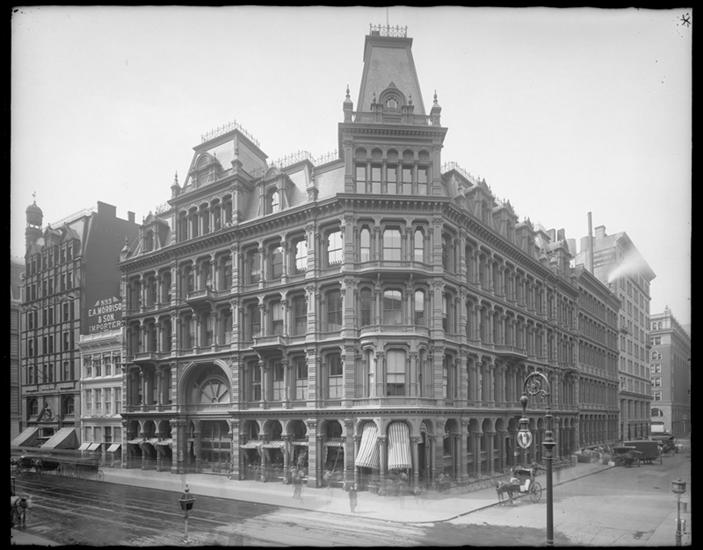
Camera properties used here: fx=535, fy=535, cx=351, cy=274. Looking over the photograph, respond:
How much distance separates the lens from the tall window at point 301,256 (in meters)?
32.3

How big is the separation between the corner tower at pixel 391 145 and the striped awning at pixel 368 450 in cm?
1314

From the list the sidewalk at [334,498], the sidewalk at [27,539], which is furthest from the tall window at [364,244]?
the sidewalk at [27,539]

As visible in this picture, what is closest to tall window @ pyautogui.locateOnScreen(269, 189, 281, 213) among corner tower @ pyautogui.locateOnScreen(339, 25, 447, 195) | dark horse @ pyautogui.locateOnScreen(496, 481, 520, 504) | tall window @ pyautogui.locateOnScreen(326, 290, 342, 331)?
corner tower @ pyautogui.locateOnScreen(339, 25, 447, 195)

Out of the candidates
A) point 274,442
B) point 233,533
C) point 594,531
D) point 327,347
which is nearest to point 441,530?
point 594,531

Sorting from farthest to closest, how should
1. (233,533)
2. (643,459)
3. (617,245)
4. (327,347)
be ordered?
(617,245)
(643,459)
(327,347)
(233,533)

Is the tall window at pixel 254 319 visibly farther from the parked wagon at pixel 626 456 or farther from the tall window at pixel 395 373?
the parked wagon at pixel 626 456

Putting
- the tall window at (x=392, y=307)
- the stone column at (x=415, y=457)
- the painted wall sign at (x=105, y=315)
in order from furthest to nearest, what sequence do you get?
the painted wall sign at (x=105, y=315), the tall window at (x=392, y=307), the stone column at (x=415, y=457)

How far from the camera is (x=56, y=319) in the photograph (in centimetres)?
3359

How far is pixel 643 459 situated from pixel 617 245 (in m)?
23.4

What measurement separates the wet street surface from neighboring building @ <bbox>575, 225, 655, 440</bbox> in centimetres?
4503

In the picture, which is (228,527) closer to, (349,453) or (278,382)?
(349,453)

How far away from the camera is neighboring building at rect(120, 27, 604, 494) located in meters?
29.6

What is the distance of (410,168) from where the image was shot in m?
30.8

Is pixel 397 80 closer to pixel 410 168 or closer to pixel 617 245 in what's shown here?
pixel 410 168
